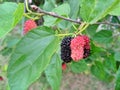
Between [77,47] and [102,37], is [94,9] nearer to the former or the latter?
[77,47]

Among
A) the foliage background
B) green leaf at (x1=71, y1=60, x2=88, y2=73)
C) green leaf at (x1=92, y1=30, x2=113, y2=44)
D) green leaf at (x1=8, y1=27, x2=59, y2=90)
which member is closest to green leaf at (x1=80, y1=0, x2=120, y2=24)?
the foliage background

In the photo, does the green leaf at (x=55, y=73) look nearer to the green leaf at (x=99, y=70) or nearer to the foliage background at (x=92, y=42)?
the foliage background at (x=92, y=42)

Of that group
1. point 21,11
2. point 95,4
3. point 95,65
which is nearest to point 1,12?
point 21,11

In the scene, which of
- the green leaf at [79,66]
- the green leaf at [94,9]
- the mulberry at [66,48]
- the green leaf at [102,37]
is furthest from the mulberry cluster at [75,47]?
the green leaf at [79,66]

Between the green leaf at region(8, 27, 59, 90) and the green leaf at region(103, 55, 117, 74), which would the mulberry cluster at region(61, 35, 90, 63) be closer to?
the green leaf at region(8, 27, 59, 90)

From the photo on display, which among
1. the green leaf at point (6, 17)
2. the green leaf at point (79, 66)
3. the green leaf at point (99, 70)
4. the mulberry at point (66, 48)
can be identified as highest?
the green leaf at point (6, 17)

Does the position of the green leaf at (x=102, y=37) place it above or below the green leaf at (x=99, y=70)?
above

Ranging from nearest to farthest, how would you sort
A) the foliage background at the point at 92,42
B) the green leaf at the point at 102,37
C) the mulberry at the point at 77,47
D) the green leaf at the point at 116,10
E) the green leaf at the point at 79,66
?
the green leaf at the point at 116,10
the foliage background at the point at 92,42
the mulberry at the point at 77,47
the green leaf at the point at 102,37
the green leaf at the point at 79,66
